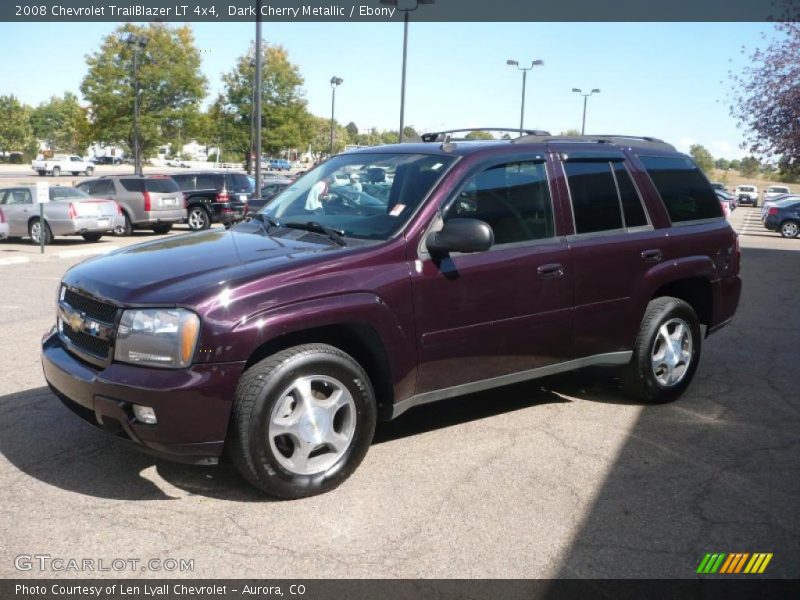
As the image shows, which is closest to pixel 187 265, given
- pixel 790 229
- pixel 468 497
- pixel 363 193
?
pixel 363 193

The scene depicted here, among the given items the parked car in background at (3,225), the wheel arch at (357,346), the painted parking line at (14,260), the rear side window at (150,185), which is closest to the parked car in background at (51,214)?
the parked car in background at (3,225)

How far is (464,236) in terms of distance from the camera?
161 inches

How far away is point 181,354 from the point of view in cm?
354

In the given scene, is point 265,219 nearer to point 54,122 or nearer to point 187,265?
point 187,265

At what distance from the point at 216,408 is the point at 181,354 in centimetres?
30

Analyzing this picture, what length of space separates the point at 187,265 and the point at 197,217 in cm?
1873

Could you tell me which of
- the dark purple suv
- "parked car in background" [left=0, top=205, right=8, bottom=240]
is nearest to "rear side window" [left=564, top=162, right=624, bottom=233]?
the dark purple suv

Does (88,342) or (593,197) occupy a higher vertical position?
(593,197)

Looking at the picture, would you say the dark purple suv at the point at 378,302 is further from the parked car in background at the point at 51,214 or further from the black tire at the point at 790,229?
the black tire at the point at 790,229

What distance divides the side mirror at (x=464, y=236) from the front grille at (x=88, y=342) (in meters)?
1.78

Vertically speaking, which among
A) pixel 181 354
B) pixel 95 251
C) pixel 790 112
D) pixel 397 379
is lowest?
Answer: pixel 95 251

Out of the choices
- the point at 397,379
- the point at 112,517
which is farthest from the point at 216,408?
the point at 397,379

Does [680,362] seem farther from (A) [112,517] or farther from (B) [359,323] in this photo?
(A) [112,517]

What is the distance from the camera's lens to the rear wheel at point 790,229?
2939cm
